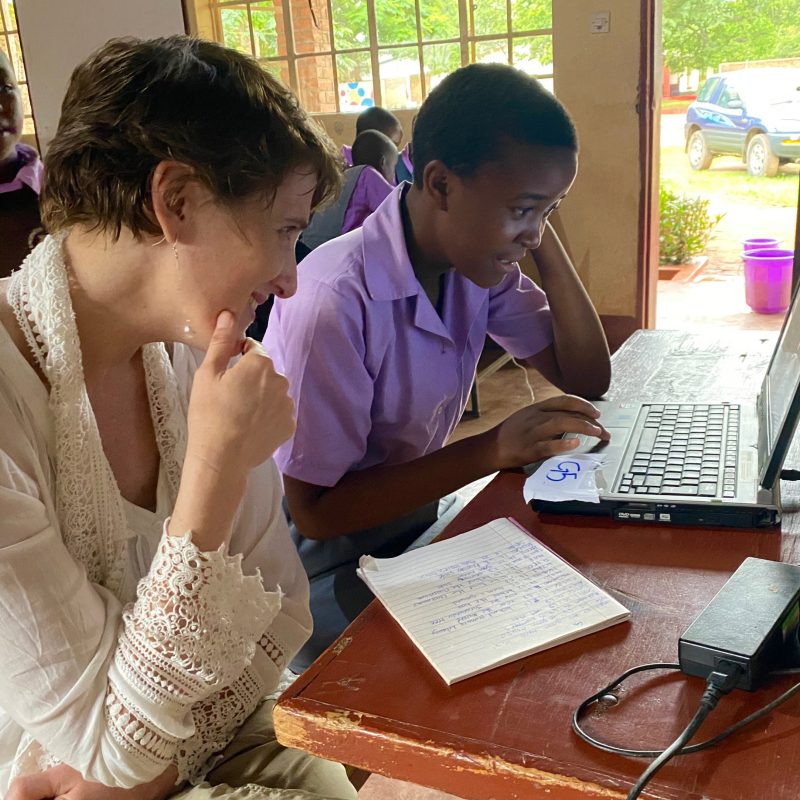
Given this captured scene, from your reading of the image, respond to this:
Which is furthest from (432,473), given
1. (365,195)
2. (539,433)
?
(365,195)

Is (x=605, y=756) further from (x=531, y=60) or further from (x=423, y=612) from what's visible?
(x=531, y=60)

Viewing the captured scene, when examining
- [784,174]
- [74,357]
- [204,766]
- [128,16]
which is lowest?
[784,174]

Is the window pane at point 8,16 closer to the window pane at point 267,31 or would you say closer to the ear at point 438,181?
the window pane at point 267,31

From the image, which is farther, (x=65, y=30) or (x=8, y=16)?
(x=8, y=16)

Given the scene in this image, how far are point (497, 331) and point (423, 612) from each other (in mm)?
952

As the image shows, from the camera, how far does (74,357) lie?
2.86 ft

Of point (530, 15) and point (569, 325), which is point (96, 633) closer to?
point (569, 325)

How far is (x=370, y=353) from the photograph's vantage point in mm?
1273

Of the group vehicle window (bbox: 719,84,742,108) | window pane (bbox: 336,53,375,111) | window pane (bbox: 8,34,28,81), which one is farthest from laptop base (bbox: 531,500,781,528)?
vehicle window (bbox: 719,84,742,108)

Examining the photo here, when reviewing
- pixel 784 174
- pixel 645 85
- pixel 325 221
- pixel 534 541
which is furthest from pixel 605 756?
pixel 784 174

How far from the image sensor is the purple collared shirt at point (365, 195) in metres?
3.00

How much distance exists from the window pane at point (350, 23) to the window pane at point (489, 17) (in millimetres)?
580

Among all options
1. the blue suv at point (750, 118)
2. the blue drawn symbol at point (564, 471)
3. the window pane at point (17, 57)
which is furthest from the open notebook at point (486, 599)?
the blue suv at point (750, 118)

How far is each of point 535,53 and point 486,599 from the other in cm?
381
